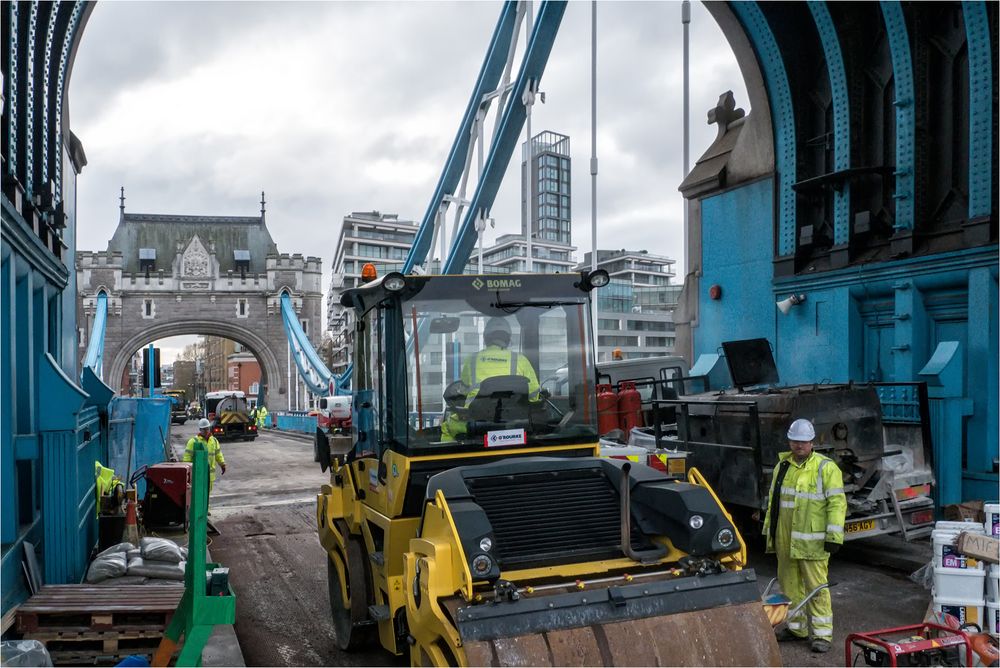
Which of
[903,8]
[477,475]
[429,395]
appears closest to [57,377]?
[429,395]

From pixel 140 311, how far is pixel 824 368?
2347 inches

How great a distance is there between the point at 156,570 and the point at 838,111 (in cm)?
1135

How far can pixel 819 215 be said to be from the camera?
42.1ft

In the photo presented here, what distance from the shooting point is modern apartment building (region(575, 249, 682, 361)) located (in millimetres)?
79188

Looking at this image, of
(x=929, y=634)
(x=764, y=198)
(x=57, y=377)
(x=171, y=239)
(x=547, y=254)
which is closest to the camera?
(x=929, y=634)

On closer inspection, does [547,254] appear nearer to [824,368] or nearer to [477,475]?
[824,368]

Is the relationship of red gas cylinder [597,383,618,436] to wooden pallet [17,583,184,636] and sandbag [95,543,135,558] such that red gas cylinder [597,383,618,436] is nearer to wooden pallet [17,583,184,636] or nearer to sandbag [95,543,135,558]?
sandbag [95,543,135,558]

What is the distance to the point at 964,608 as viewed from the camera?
5.69 m

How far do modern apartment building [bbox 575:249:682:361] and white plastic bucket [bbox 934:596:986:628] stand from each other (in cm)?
6540

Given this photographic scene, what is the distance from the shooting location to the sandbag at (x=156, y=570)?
26.0ft

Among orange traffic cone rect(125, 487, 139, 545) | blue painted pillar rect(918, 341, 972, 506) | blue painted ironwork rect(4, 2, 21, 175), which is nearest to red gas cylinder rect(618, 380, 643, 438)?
blue painted pillar rect(918, 341, 972, 506)

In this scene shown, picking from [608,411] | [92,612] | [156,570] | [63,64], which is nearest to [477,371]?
[92,612]

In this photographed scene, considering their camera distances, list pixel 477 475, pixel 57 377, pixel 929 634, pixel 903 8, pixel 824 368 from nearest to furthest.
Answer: pixel 477 475 → pixel 929 634 → pixel 57 377 → pixel 903 8 → pixel 824 368

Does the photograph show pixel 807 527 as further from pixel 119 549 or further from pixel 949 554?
pixel 119 549
